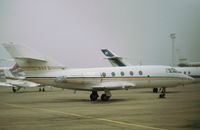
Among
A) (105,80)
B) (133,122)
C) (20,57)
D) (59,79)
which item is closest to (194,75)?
(105,80)

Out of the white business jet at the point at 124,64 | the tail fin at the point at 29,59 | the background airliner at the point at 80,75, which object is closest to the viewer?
the tail fin at the point at 29,59

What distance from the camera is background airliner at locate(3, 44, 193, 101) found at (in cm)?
2344

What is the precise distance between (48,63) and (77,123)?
12.1 m

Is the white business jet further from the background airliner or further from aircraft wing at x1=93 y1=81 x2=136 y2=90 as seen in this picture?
aircraft wing at x1=93 y1=81 x2=136 y2=90

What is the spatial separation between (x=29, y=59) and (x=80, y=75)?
4170 mm

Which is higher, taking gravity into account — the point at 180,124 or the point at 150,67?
the point at 150,67

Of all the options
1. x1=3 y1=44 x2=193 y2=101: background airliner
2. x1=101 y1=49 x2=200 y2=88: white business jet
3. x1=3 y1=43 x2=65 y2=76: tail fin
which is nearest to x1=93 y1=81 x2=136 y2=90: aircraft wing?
x1=3 y1=44 x2=193 y2=101: background airliner

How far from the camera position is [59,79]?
2367cm

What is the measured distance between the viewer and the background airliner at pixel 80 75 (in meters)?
23.4

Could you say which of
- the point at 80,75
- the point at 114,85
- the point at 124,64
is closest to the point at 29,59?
the point at 80,75

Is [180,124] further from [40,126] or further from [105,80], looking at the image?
[105,80]

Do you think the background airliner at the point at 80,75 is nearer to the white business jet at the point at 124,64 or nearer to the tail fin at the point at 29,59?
the tail fin at the point at 29,59

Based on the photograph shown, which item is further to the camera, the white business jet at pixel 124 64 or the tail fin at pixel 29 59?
the white business jet at pixel 124 64

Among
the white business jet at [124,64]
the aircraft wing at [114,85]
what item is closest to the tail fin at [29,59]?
the aircraft wing at [114,85]
